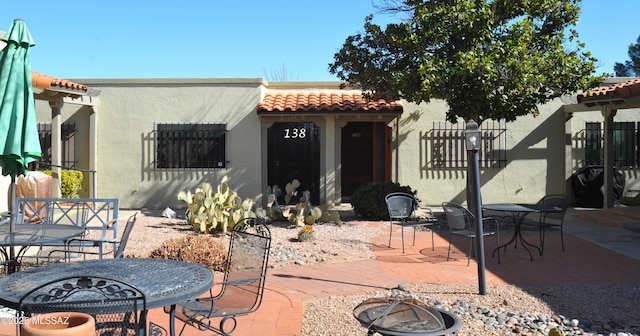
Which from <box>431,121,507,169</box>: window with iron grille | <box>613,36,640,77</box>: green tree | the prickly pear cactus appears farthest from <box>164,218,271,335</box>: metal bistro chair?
<box>613,36,640,77</box>: green tree

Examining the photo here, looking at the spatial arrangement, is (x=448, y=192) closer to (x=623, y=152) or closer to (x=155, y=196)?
(x=623, y=152)

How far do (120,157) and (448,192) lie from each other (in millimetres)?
8389

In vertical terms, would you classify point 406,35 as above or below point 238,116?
above

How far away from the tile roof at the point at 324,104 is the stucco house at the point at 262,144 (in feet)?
0.26

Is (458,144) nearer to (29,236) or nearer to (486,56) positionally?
(486,56)

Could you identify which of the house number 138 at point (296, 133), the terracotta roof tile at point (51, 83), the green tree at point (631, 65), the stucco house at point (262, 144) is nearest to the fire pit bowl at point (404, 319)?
the terracotta roof tile at point (51, 83)

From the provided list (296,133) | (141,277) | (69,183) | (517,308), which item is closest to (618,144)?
(296,133)

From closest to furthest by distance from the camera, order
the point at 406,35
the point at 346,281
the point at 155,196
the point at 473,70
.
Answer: the point at 346,281, the point at 473,70, the point at 406,35, the point at 155,196

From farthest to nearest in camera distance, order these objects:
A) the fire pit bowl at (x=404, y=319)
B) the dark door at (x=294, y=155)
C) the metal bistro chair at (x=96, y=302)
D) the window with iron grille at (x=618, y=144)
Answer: the dark door at (x=294, y=155)
the window with iron grille at (x=618, y=144)
the fire pit bowl at (x=404, y=319)
the metal bistro chair at (x=96, y=302)

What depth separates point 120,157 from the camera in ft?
49.5

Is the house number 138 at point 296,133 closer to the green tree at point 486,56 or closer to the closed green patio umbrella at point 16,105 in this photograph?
the green tree at point 486,56

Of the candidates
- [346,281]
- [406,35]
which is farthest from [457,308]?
[406,35]

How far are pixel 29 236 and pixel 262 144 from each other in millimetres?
9478

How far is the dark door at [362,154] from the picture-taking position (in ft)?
52.6
